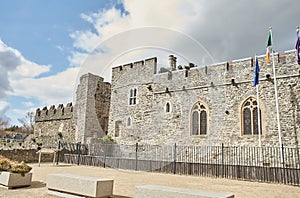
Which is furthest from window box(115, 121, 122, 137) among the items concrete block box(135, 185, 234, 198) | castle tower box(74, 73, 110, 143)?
concrete block box(135, 185, 234, 198)

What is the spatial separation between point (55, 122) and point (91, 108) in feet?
20.3

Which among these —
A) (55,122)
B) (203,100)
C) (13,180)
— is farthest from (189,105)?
(55,122)

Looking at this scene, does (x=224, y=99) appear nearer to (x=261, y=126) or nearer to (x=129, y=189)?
(x=261, y=126)

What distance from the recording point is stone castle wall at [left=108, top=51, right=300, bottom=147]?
12445 millimetres

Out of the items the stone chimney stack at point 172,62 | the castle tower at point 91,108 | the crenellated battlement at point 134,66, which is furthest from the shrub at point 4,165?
the stone chimney stack at point 172,62

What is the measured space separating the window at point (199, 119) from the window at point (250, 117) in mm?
2226

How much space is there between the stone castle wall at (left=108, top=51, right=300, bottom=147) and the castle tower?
154 centimetres

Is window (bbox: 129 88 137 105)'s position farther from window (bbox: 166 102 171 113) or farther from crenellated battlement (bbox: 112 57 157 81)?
window (bbox: 166 102 171 113)

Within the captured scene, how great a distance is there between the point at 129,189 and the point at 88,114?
1347 centimetres

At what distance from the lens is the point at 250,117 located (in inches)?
523

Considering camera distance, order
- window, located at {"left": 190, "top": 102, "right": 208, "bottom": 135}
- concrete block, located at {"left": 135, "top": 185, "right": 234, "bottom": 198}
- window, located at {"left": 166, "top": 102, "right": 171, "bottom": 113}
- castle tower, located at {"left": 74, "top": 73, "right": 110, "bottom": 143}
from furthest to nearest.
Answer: castle tower, located at {"left": 74, "top": 73, "right": 110, "bottom": 143} < window, located at {"left": 166, "top": 102, "right": 171, "bottom": 113} < window, located at {"left": 190, "top": 102, "right": 208, "bottom": 135} < concrete block, located at {"left": 135, "top": 185, "right": 234, "bottom": 198}

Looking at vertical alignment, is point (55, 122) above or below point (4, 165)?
above

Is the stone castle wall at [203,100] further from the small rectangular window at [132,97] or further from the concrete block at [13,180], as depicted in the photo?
the concrete block at [13,180]

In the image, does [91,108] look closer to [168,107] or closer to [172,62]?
[168,107]
